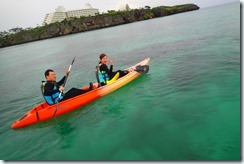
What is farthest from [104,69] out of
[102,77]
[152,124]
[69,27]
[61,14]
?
[61,14]

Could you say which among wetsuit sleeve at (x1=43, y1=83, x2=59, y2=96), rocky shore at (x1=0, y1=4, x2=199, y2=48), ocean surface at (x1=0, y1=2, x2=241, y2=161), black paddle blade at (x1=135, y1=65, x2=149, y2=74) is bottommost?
ocean surface at (x1=0, y1=2, x2=241, y2=161)

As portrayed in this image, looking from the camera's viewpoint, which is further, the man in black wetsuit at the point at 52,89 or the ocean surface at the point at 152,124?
the man in black wetsuit at the point at 52,89

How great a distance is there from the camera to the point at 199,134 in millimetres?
5324

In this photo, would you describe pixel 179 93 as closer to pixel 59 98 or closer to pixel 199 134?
pixel 199 134

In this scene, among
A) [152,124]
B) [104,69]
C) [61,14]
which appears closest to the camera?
[152,124]

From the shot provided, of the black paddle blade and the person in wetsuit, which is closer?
the person in wetsuit

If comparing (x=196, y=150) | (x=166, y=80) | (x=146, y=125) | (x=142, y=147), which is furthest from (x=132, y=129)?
(x=166, y=80)

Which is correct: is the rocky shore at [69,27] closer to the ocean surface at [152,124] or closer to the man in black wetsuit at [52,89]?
the ocean surface at [152,124]

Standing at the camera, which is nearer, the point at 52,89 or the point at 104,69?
the point at 52,89

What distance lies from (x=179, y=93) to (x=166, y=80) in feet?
5.42

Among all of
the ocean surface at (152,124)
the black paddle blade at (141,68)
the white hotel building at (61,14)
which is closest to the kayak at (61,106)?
the ocean surface at (152,124)

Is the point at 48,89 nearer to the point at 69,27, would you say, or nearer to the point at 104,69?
the point at 104,69

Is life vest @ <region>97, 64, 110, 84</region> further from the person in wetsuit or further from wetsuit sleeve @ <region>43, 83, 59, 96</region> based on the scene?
wetsuit sleeve @ <region>43, 83, 59, 96</region>

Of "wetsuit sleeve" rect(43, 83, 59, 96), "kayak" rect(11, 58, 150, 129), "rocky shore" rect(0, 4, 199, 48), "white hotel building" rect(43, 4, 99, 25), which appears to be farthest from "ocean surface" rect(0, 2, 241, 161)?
"white hotel building" rect(43, 4, 99, 25)
